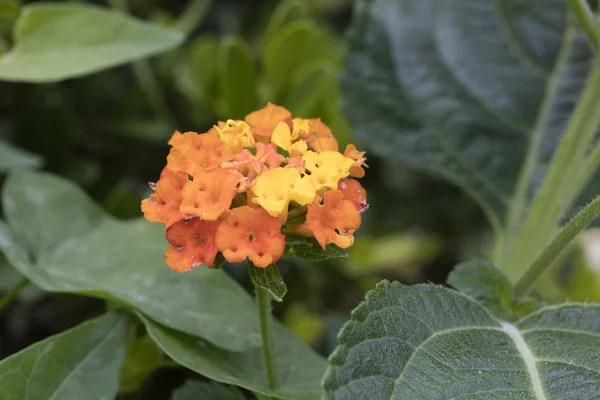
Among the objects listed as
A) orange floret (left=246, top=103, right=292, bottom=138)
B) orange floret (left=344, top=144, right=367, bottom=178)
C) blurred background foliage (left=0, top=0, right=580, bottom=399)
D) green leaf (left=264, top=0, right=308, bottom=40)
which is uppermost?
orange floret (left=344, top=144, right=367, bottom=178)

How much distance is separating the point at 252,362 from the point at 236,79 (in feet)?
1.44

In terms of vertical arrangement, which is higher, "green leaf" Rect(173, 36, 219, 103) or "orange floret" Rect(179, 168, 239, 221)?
"orange floret" Rect(179, 168, 239, 221)

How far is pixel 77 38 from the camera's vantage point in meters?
0.78

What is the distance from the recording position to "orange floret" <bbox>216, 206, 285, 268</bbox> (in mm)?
451

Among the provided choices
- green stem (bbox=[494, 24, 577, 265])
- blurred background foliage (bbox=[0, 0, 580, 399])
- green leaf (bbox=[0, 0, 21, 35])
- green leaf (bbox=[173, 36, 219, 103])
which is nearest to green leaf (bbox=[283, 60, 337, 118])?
blurred background foliage (bbox=[0, 0, 580, 399])

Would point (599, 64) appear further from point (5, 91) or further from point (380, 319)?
point (5, 91)

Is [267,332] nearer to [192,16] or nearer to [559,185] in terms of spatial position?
[559,185]

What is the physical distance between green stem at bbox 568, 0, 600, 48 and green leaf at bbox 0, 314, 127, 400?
Answer: 1.75ft

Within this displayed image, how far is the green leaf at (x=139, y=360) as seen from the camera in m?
0.67

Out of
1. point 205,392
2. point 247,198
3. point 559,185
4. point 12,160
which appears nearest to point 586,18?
point 559,185

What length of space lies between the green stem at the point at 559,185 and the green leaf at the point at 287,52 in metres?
0.40

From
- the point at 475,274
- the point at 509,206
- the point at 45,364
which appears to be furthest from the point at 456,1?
the point at 45,364

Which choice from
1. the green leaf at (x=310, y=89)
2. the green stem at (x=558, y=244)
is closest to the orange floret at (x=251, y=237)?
the green stem at (x=558, y=244)

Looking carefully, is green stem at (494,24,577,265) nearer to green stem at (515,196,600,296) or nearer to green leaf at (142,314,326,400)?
green stem at (515,196,600,296)
